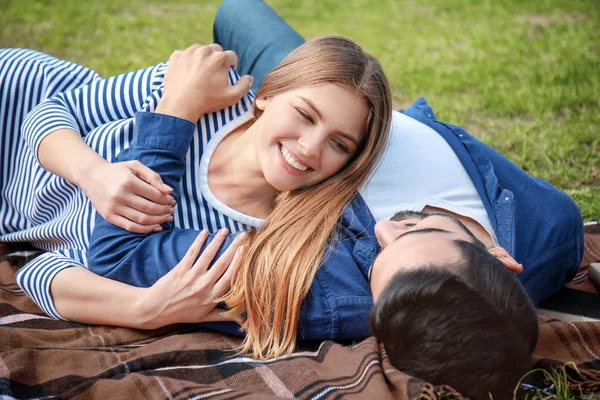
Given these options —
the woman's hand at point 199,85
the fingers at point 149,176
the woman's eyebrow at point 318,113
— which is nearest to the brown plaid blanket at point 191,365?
the fingers at point 149,176

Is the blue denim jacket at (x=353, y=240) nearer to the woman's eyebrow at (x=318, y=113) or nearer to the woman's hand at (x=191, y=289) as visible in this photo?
the woman's hand at (x=191, y=289)

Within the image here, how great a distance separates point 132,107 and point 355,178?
1.16 m

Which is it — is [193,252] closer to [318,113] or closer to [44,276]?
[44,276]

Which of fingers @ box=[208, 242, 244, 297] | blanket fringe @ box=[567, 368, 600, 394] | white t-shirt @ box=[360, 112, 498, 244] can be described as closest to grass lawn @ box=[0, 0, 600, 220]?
white t-shirt @ box=[360, 112, 498, 244]

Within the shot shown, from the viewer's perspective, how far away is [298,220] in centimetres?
271

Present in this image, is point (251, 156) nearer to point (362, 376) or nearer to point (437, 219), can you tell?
point (437, 219)

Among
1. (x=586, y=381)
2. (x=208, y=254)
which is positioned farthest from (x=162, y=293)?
(x=586, y=381)

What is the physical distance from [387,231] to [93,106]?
5.50ft

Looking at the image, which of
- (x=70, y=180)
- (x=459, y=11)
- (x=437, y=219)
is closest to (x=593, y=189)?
(x=437, y=219)

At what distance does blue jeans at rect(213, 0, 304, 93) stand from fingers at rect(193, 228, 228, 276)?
1.80m

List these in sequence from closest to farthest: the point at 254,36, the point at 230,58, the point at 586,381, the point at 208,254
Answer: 1. the point at 586,381
2. the point at 208,254
3. the point at 230,58
4. the point at 254,36

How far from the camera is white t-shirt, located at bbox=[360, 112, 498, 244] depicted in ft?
9.35

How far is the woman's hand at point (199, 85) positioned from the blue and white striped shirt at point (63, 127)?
0.28 ft

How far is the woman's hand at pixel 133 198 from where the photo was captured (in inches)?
101
